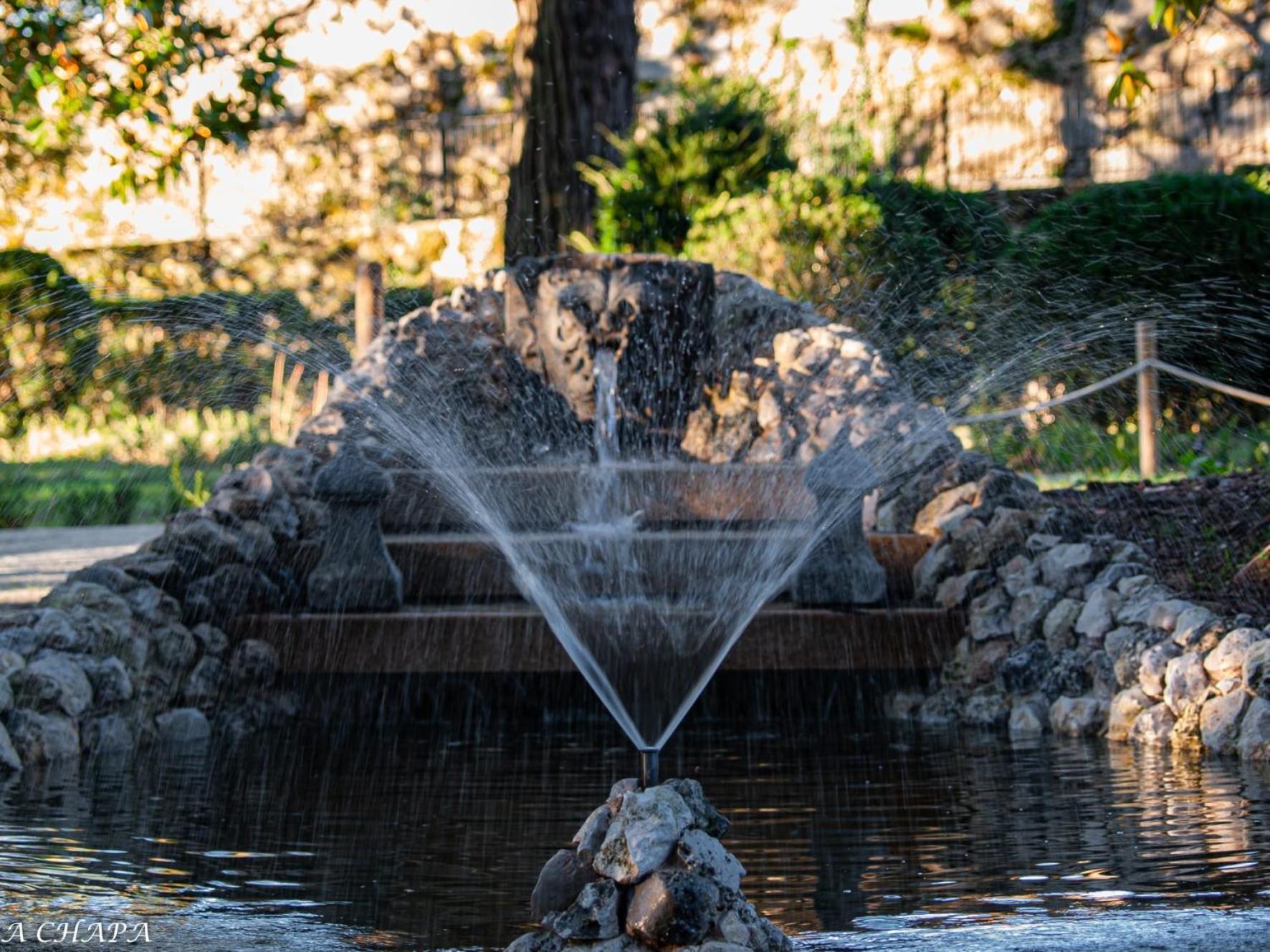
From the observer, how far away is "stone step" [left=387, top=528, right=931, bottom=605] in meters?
7.39

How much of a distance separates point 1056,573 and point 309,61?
17.3m

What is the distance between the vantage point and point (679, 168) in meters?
13.2

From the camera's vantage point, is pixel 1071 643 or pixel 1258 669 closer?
pixel 1258 669

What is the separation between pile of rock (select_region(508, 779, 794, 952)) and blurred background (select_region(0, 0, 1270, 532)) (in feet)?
13.6

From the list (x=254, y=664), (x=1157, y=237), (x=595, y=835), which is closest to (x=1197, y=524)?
(x=254, y=664)

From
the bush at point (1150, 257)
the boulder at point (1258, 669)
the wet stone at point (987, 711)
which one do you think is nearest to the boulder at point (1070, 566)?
the wet stone at point (987, 711)

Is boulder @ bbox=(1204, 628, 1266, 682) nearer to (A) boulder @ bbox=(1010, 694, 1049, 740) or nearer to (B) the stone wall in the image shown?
(B) the stone wall

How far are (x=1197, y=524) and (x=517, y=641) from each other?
11.8ft

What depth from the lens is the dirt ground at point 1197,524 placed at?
680 cm

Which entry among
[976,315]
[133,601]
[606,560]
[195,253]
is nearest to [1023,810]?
[606,560]

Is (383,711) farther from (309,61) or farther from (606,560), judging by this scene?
(309,61)

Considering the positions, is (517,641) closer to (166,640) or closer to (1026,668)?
(166,640)

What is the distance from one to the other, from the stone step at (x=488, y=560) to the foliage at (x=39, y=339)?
1024 centimetres

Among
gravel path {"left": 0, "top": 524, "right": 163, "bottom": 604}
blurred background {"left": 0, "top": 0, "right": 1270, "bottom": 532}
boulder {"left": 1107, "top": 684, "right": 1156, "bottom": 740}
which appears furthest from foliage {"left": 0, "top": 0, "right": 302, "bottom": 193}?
boulder {"left": 1107, "top": 684, "right": 1156, "bottom": 740}
